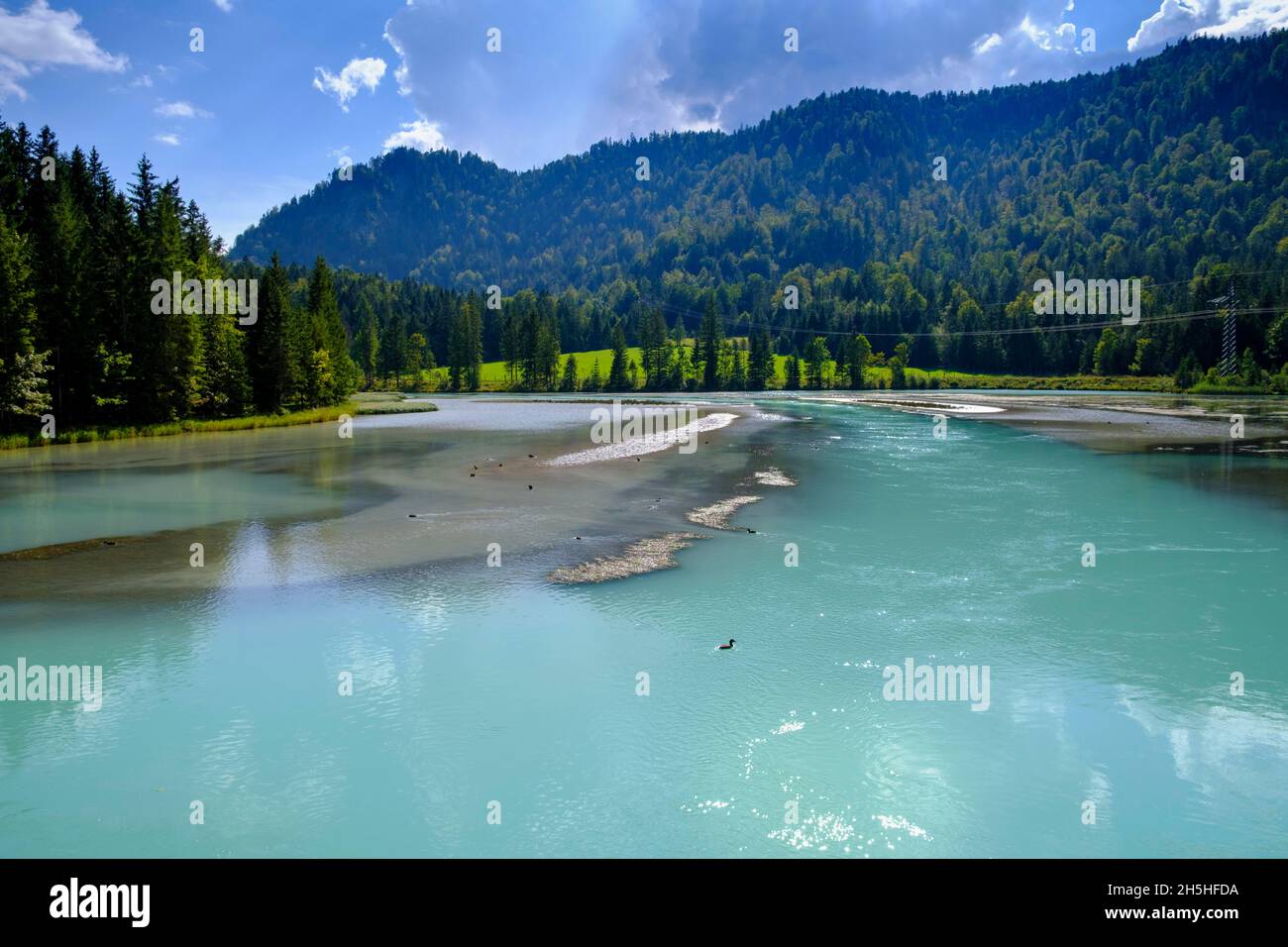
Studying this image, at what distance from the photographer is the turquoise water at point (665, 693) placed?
10.7m

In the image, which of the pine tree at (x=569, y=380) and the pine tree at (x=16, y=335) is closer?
the pine tree at (x=16, y=335)

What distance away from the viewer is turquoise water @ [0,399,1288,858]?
1070 cm

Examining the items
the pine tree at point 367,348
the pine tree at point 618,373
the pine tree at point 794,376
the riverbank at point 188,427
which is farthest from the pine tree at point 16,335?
the pine tree at point 794,376

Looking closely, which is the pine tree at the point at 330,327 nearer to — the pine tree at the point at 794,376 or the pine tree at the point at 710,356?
the pine tree at the point at 710,356

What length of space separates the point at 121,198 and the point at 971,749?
247 feet

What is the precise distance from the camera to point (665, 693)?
48.8ft

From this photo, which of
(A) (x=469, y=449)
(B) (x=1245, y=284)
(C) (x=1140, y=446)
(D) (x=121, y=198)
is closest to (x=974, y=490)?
(C) (x=1140, y=446)

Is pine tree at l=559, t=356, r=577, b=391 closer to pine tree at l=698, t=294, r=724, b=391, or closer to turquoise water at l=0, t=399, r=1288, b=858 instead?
pine tree at l=698, t=294, r=724, b=391

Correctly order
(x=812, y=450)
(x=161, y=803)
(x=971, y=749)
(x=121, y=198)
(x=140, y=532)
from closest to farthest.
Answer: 1. (x=161, y=803)
2. (x=971, y=749)
3. (x=140, y=532)
4. (x=812, y=450)
5. (x=121, y=198)

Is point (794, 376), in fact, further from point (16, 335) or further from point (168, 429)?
point (16, 335)

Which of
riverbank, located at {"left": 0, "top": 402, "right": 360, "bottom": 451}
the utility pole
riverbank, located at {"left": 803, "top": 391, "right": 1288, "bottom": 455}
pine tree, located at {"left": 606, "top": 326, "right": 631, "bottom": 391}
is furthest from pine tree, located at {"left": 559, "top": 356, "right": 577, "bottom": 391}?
the utility pole
